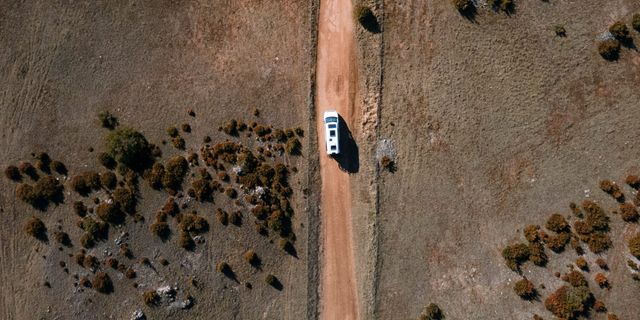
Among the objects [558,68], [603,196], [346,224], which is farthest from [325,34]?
[603,196]

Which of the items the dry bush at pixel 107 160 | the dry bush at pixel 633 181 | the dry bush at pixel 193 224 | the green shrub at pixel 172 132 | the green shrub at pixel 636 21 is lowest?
the dry bush at pixel 193 224

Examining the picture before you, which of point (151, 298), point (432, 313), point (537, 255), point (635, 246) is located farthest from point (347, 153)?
point (635, 246)

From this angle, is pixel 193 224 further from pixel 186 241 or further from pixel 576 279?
pixel 576 279

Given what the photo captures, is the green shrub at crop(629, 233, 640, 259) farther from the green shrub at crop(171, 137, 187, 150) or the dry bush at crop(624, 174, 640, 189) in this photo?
the green shrub at crop(171, 137, 187, 150)

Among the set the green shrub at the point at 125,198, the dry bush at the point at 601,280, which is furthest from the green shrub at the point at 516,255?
the green shrub at the point at 125,198

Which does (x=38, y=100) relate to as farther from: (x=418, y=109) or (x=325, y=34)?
(x=418, y=109)

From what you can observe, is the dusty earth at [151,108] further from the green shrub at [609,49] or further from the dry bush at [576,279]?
the green shrub at [609,49]
